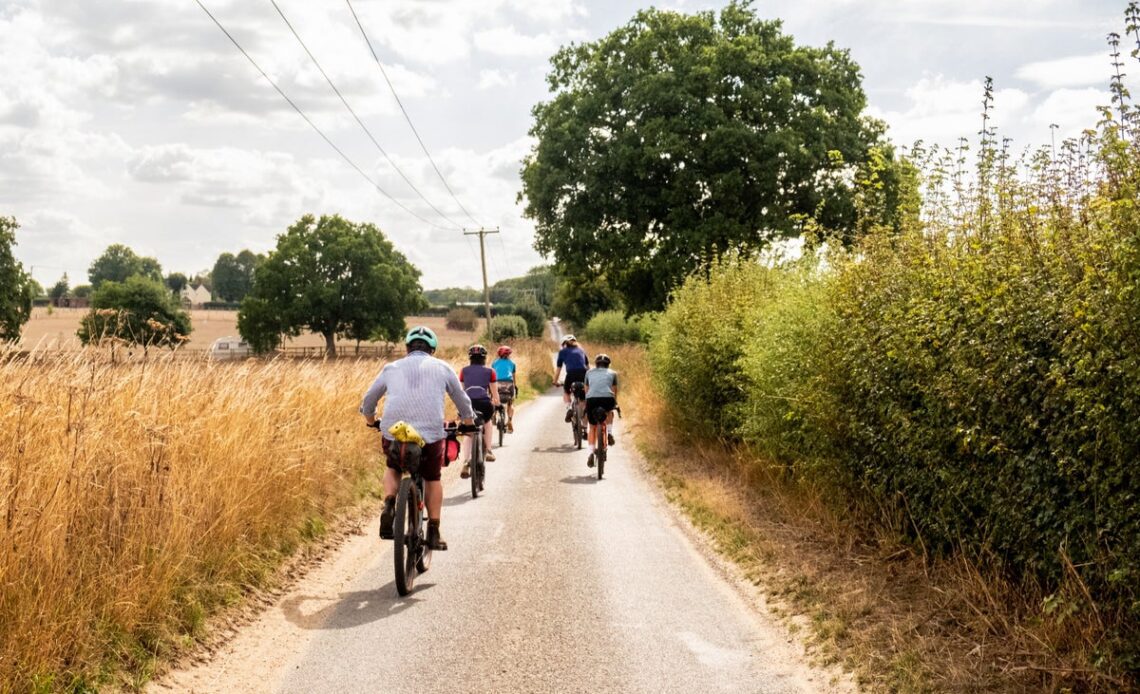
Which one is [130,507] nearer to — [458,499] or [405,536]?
[405,536]

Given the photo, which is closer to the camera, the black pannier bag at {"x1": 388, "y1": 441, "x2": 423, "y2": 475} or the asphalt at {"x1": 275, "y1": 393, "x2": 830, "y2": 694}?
the asphalt at {"x1": 275, "y1": 393, "x2": 830, "y2": 694}

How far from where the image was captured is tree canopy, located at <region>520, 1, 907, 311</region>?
93.0 feet

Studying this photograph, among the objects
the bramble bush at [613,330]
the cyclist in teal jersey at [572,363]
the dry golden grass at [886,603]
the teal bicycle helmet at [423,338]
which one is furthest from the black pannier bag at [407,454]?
the bramble bush at [613,330]

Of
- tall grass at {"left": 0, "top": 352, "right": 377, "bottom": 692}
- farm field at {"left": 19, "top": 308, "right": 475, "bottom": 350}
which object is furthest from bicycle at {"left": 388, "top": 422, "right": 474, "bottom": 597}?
farm field at {"left": 19, "top": 308, "right": 475, "bottom": 350}

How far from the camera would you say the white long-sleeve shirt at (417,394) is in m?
7.83

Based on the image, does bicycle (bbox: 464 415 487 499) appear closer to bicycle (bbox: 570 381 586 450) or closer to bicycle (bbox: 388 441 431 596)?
bicycle (bbox: 388 441 431 596)

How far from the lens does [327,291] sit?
233ft

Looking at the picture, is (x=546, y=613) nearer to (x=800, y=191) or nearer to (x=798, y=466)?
(x=798, y=466)

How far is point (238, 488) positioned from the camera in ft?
26.1

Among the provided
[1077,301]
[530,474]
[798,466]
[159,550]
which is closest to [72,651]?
[159,550]

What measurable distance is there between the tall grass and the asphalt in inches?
36.6

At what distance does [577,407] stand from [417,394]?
10.7 meters

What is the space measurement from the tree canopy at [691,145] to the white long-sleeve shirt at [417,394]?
20565 millimetres

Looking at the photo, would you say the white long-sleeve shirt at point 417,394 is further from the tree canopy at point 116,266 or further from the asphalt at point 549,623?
the tree canopy at point 116,266
